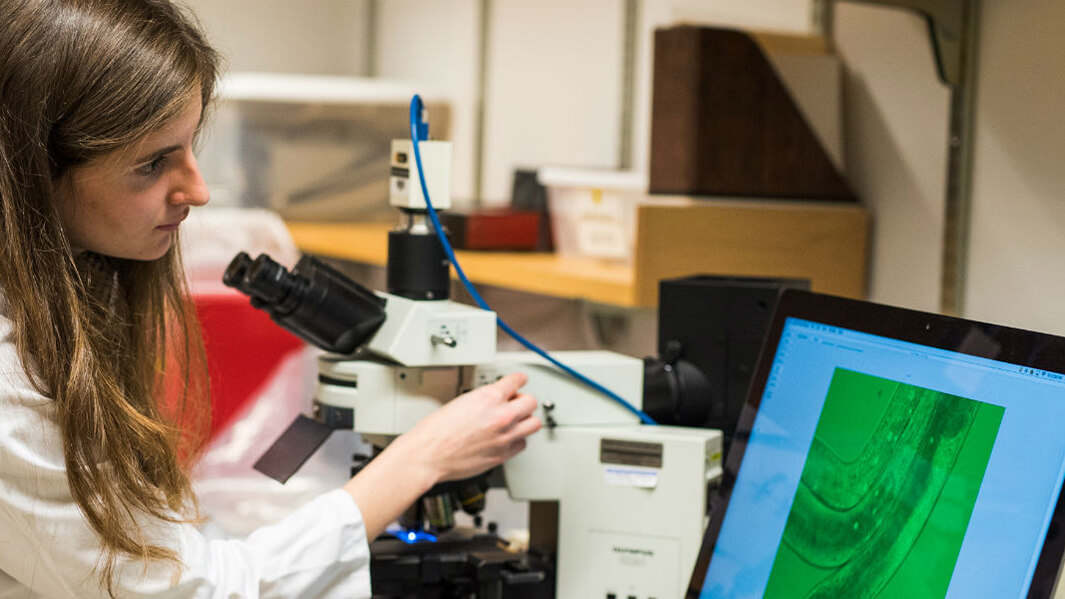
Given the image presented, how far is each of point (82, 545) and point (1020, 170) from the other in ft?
3.63

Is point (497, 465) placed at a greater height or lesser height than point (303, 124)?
→ lesser

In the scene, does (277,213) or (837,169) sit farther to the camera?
(277,213)

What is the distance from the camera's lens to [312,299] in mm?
992

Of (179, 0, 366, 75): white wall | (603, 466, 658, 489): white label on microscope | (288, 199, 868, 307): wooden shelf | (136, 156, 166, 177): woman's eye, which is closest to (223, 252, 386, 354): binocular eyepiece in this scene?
(136, 156, 166, 177): woman's eye

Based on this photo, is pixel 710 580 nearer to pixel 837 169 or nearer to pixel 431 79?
pixel 837 169

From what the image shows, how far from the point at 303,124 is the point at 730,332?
2027 millimetres

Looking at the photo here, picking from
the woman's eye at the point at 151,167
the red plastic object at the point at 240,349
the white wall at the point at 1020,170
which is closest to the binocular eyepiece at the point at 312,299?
the woman's eye at the point at 151,167

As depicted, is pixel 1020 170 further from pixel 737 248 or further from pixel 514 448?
pixel 514 448

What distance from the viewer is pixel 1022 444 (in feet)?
2.26

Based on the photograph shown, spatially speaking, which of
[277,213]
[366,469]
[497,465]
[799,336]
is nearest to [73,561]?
[366,469]

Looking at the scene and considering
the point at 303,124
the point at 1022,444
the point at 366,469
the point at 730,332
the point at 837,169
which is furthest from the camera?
the point at 303,124

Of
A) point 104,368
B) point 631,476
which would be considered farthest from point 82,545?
point 631,476

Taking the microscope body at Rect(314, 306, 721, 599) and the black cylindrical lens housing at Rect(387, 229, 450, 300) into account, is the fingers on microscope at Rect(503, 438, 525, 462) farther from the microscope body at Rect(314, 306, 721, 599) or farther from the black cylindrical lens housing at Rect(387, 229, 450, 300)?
the black cylindrical lens housing at Rect(387, 229, 450, 300)

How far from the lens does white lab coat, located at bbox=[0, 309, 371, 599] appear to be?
829mm
